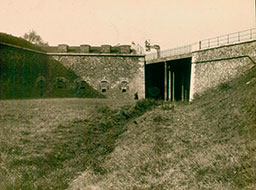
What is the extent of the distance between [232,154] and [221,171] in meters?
0.81

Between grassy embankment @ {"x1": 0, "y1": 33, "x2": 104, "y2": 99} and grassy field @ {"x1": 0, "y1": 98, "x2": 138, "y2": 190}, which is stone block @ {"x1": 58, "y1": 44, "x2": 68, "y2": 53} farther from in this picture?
grassy field @ {"x1": 0, "y1": 98, "x2": 138, "y2": 190}

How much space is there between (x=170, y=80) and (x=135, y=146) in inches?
509

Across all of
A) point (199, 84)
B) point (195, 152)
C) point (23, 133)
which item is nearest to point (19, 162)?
point (23, 133)

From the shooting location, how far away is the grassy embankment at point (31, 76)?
1839 centimetres

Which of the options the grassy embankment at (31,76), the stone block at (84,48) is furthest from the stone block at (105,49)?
the grassy embankment at (31,76)

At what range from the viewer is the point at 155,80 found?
88.5ft

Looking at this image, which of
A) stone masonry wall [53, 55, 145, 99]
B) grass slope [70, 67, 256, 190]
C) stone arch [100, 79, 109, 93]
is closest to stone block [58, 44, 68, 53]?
stone masonry wall [53, 55, 145, 99]

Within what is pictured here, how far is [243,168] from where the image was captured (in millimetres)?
6789

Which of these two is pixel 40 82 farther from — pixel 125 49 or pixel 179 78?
pixel 179 78

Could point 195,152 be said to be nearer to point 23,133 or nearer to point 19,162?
point 19,162

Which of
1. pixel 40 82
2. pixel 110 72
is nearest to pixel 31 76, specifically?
pixel 40 82

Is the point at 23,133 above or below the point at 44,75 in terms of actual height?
below

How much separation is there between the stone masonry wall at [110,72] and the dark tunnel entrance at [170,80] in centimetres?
182

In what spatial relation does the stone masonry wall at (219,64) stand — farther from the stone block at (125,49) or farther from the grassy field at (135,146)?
the stone block at (125,49)
